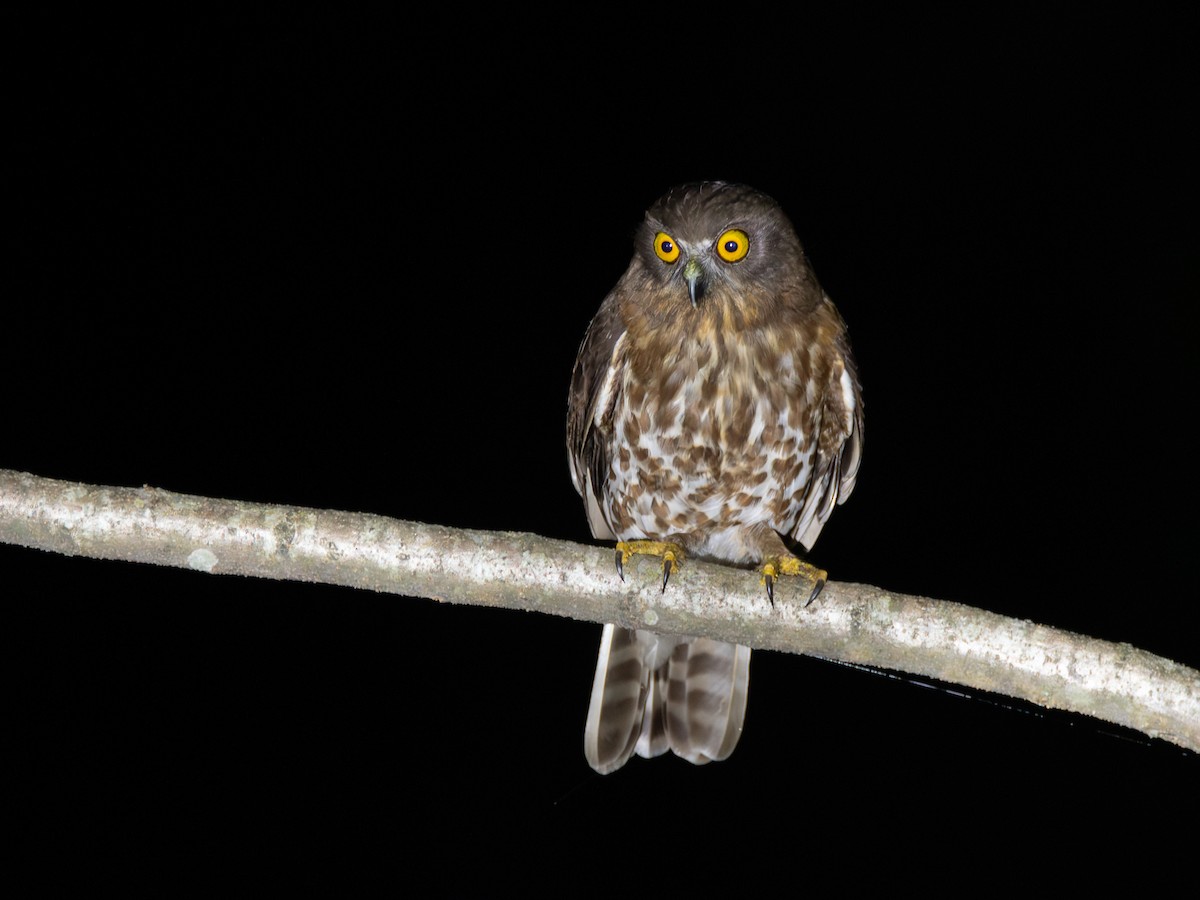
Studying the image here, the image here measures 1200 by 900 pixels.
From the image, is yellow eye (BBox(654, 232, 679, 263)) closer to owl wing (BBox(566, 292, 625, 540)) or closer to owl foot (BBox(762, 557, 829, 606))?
owl wing (BBox(566, 292, 625, 540))

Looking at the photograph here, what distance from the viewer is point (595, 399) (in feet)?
12.0

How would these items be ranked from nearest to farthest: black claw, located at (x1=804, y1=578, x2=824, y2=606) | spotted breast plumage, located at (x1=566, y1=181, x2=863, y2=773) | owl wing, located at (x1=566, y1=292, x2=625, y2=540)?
black claw, located at (x1=804, y1=578, x2=824, y2=606)
spotted breast plumage, located at (x1=566, y1=181, x2=863, y2=773)
owl wing, located at (x1=566, y1=292, x2=625, y2=540)

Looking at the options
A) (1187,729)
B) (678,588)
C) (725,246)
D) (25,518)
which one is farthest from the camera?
(725,246)

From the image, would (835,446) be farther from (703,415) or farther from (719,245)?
(719,245)

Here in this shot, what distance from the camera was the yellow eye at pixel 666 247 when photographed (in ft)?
11.3

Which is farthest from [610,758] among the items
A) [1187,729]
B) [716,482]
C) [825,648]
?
[1187,729]

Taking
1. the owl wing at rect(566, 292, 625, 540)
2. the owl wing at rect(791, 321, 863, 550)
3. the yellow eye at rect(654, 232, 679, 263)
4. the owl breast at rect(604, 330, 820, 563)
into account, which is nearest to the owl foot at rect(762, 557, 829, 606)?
the owl breast at rect(604, 330, 820, 563)

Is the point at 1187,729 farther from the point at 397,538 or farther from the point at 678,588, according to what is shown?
the point at 397,538

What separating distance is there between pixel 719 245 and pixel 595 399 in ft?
2.10

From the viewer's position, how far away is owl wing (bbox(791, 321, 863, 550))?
3.63 m

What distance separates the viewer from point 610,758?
3.60m

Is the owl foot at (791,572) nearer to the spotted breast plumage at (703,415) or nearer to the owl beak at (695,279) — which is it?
the spotted breast plumage at (703,415)

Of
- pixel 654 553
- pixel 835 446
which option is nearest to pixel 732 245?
pixel 835 446

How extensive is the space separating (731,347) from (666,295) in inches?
10.6
